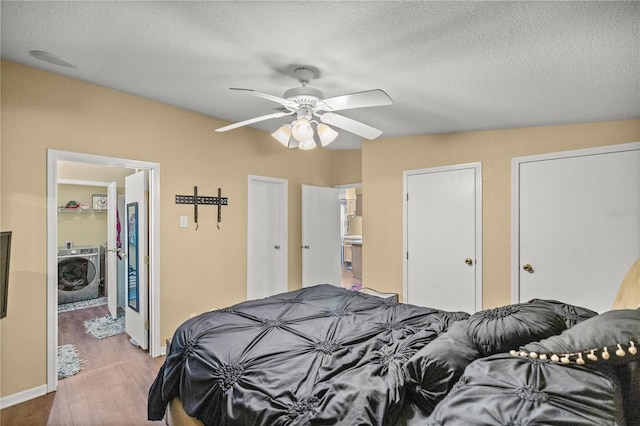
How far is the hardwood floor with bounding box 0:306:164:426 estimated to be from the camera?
2209 mm

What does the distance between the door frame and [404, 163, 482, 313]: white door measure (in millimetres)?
2849

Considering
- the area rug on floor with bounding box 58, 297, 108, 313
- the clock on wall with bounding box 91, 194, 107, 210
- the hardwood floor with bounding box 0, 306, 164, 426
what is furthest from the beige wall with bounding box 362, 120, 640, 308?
the clock on wall with bounding box 91, 194, 107, 210

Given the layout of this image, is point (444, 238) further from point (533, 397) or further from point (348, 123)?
point (533, 397)


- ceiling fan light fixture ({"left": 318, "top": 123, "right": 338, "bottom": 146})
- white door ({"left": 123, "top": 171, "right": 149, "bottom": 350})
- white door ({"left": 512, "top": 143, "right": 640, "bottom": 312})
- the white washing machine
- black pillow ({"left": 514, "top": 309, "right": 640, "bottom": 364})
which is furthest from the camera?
the white washing machine

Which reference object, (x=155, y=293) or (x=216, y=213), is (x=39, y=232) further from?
(x=216, y=213)

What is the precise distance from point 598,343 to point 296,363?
1.13m

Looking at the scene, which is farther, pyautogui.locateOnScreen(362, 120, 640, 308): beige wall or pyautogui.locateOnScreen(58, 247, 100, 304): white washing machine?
pyautogui.locateOnScreen(58, 247, 100, 304): white washing machine

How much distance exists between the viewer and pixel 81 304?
4.97 m

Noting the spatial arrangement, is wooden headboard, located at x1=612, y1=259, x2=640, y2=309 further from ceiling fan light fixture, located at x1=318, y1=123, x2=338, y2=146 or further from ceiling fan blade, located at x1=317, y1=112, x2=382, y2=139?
ceiling fan light fixture, located at x1=318, y1=123, x2=338, y2=146

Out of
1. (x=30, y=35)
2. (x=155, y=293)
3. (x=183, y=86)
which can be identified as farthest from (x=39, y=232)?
(x=183, y=86)

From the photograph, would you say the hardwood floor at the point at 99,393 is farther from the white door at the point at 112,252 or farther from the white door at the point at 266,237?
the white door at the point at 266,237

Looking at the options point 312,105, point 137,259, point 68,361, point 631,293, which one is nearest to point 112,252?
point 137,259

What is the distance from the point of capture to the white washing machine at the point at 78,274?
4891 millimetres

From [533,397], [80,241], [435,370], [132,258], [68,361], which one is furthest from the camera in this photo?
[80,241]
